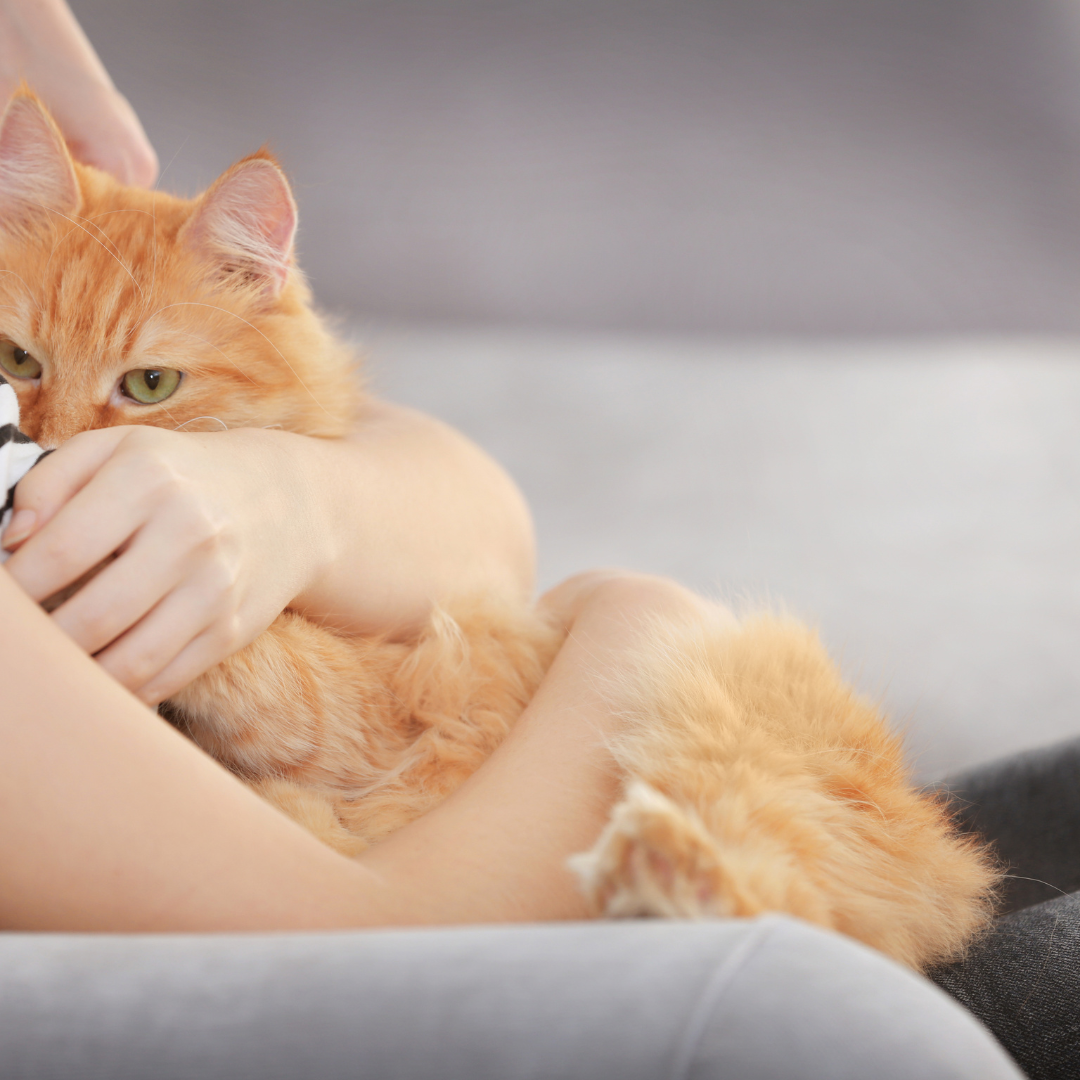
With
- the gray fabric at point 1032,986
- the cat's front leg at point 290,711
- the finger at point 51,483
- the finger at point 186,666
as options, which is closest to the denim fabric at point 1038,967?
the gray fabric at point 1032,986

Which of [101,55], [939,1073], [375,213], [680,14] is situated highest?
[680,14]

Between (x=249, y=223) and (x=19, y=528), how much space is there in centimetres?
44

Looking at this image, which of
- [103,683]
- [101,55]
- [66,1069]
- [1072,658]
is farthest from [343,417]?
[101,55]

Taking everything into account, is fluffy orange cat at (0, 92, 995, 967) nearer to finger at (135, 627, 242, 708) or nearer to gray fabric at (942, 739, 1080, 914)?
finger at (135, 627, 242, 708)

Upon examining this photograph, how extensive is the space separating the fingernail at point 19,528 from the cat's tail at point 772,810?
1.47 ft

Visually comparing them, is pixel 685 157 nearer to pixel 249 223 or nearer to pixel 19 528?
pixel 249 223

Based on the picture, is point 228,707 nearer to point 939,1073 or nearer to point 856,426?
point 939,1073

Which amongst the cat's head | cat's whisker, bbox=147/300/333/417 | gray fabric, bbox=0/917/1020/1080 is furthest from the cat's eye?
gray fabric, bbox=0/917/1020/1080

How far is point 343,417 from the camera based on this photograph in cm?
107

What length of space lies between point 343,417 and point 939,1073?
0.88 metres

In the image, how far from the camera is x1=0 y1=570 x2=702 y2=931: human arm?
0.55 m

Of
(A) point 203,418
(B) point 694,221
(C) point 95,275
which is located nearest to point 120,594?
(A) point 203,418

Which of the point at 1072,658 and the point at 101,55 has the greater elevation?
the point at 101,55

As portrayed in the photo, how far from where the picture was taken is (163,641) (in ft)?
2.20
